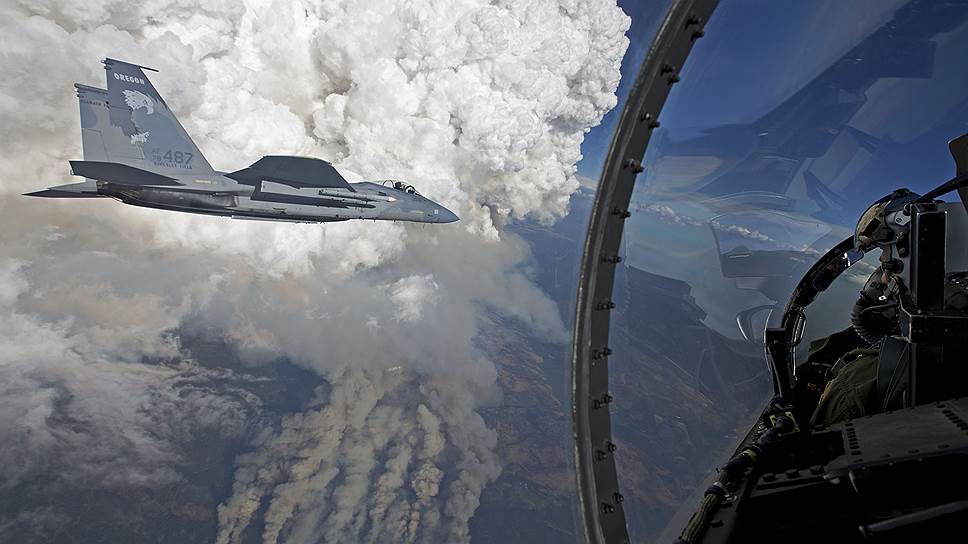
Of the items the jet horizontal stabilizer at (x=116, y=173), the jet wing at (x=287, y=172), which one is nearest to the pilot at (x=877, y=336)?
the jet horizontal stabilizer at (x=116, y=173)

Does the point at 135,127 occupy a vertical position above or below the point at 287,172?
above

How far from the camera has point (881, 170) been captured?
1.29m

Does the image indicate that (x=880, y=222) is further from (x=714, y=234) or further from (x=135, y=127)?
(x=135, y=127)

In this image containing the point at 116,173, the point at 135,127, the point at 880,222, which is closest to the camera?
the point at 880,222

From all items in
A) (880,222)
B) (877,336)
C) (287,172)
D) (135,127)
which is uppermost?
(135,127)

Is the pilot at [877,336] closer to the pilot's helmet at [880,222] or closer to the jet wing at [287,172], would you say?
the pilot's helmet at [880,222]

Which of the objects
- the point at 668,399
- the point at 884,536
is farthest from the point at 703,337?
the point at 884,536

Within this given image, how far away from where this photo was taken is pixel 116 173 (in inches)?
430

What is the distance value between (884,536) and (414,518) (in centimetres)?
4140

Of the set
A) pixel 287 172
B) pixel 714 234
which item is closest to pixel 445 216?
pixel 287 172

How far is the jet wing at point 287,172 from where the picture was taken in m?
12.8

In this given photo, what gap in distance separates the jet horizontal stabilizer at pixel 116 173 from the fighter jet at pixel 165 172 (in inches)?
0.7

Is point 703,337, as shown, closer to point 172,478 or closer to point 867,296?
point 867,296

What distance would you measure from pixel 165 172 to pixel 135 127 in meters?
1.15
